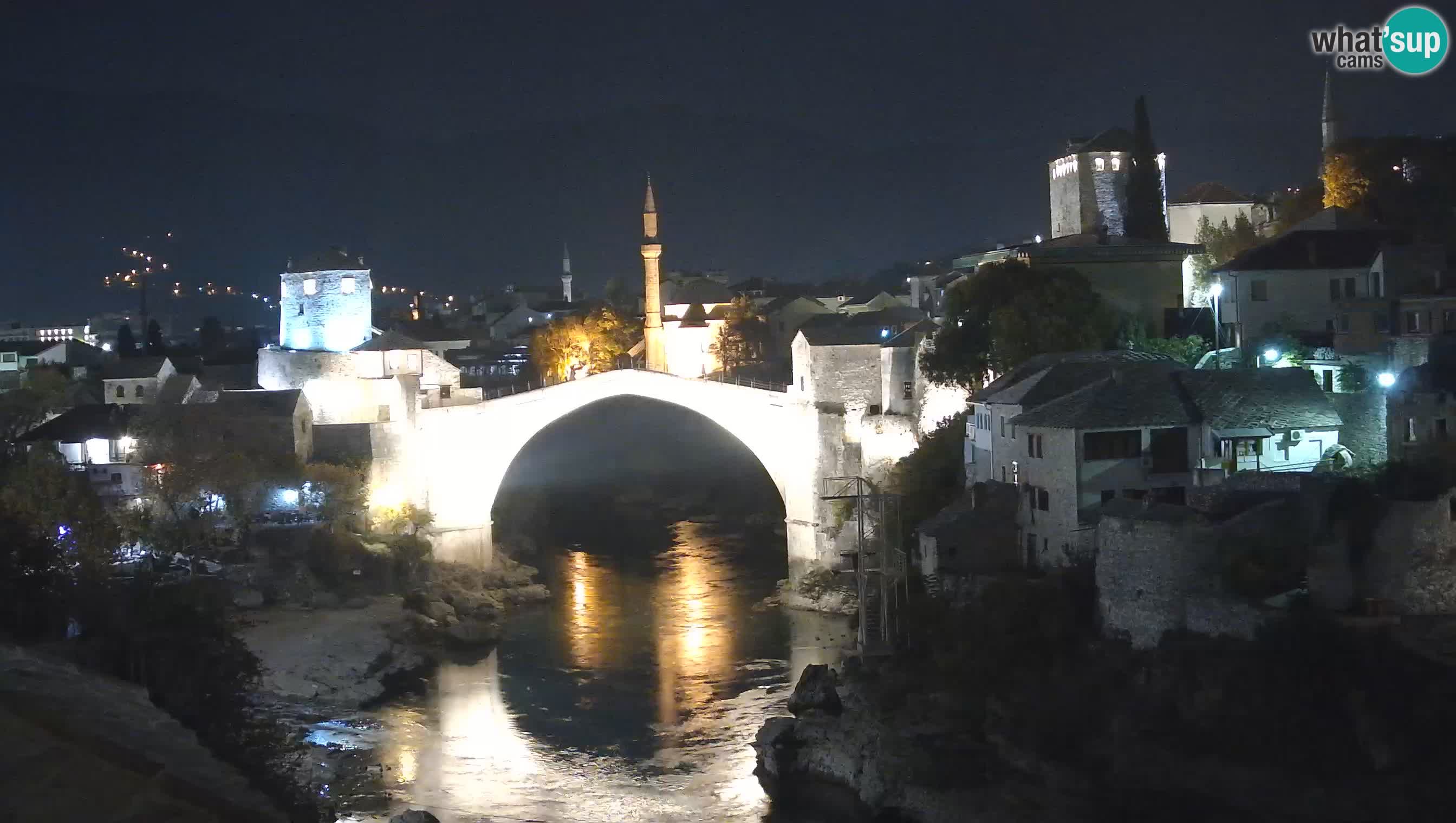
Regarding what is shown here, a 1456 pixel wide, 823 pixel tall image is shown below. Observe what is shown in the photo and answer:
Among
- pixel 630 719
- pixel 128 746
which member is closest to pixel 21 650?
pixel 128 746

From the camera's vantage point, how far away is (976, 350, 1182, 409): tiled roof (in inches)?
778

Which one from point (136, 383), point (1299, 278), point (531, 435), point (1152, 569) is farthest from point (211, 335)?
point (1152, 569)

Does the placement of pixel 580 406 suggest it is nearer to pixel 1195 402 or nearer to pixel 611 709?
pixel 611 709

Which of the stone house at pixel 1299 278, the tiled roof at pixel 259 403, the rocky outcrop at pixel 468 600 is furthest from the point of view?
the tiled roof at pixel 259 403

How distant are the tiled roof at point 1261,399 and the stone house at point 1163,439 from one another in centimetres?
1

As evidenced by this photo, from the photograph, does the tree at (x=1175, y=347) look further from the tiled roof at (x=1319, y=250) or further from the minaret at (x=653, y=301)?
the minaret at (x=653, y=301)

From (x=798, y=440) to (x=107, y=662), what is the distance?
14.4 m

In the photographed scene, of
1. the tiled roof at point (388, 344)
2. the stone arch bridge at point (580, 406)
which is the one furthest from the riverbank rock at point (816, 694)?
the tiled roof at point (388, 344)

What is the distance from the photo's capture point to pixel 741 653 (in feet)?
76.2

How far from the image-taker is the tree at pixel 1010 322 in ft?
76.0

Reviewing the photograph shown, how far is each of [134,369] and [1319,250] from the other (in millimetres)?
21593

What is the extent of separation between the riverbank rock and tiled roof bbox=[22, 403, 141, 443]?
13246 mm

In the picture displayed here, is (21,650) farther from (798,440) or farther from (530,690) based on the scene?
(798,440)

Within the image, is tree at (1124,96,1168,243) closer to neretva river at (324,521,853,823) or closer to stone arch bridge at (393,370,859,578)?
stone arch bridge at (393,370,859,578)
